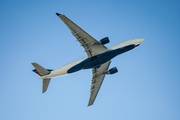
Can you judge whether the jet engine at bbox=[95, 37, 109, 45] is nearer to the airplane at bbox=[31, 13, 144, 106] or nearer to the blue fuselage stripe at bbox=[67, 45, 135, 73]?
the airplane at bbox=[31, 13, 144, 106]

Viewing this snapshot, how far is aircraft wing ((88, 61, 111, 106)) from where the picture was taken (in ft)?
138

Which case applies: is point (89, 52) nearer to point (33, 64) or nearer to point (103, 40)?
point (103, 40)

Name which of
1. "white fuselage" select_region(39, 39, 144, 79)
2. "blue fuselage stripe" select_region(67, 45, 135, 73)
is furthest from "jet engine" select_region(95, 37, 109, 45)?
"white fuselage" select_region(39, 39, 144, 79)

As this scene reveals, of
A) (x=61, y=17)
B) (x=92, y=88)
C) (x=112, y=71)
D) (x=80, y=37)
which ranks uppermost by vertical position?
(x=61, y=17)

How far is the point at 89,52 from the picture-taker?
35750 millimetres

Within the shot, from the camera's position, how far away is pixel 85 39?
3372 centimetres

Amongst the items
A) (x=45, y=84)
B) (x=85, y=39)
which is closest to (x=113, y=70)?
(x=85, y=39)

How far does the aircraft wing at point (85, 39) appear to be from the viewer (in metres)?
29.9

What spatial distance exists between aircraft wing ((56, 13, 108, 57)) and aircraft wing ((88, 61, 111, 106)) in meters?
6.74

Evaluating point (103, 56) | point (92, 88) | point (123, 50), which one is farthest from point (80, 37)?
point (92, 88)

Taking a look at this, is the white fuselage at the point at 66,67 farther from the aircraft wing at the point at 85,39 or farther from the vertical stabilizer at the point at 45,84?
the aircraft wing at the point at 85,39

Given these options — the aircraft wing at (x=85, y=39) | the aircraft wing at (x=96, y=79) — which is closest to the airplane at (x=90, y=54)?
the aircraft wing at (x=85, y=39)
